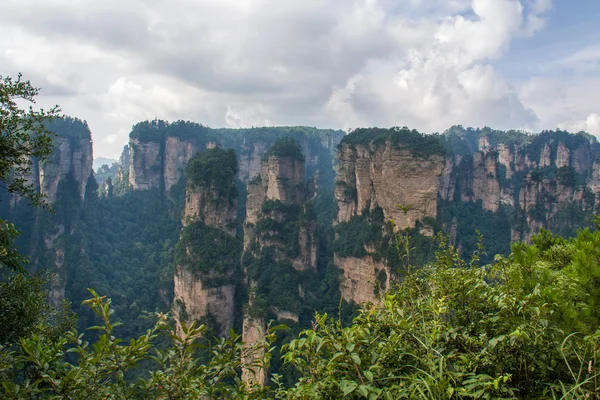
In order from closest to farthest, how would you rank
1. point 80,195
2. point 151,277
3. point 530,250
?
point 530,250, point 151,277, point 80,195

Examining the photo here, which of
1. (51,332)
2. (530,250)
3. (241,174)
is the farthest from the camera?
(241,174)

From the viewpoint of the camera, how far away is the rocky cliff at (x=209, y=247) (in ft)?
104

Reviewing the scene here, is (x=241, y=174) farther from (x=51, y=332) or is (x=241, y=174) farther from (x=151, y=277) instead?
(x=51, y=332)

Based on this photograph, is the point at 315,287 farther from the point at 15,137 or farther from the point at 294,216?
the point at 15,137

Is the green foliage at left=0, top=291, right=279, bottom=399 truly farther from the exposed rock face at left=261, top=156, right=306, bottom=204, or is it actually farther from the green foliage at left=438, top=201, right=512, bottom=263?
the green foliage at left=438, top=201, right=512, bottom=263

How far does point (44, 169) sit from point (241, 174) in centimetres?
3671

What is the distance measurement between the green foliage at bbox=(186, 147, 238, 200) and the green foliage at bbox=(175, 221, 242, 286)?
3575mm

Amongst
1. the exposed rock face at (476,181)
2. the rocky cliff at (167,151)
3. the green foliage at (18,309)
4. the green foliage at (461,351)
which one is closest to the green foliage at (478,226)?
the exposed rock face at (476,181)

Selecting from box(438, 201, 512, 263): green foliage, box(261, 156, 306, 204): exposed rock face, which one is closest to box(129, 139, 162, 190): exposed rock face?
box(261, 156, 306, 204): exposed rock face

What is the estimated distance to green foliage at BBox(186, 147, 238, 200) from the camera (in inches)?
1416

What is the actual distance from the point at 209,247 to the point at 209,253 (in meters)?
0.68

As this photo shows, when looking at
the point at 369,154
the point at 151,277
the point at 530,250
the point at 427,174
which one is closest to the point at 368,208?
→ the point at 369,154

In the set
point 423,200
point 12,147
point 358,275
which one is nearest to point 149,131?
point 358,275

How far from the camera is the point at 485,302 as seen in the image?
3650 mm
